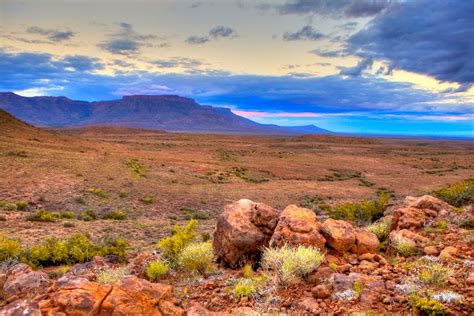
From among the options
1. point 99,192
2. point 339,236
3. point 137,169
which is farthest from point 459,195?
point 137,169

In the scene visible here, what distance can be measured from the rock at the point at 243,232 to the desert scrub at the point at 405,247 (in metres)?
2.81

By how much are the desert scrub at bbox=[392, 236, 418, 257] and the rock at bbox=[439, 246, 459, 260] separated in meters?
0.59

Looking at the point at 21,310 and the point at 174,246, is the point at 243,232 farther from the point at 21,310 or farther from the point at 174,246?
the point at 21,310

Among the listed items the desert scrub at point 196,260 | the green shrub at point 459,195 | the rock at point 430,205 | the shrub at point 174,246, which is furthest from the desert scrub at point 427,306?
the green shrub at point 459,195

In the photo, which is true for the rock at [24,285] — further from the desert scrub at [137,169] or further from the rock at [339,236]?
the desert scrub at [137,169]

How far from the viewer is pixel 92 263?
934 centimetres

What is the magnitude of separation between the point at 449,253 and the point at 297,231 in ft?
9.93

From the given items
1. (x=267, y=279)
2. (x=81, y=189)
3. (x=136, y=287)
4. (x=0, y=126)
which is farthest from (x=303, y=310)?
(x=0, y=126)

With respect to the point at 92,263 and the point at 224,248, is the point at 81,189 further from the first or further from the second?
the point at 224,248

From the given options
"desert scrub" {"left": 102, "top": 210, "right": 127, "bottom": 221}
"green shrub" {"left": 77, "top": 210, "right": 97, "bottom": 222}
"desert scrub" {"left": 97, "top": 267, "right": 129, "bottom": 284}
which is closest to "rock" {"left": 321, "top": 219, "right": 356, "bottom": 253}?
"desert scrub" {"left": 97, "top": 267, "right": 129, "bottom": 284}

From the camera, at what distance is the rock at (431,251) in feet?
24.2

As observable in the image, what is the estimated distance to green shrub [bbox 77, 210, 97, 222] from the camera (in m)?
18.4

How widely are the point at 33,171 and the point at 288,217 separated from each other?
27787mm

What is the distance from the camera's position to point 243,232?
8422 mm
